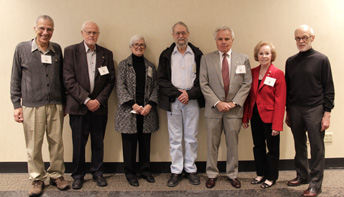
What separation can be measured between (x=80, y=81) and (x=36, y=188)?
4.03ft

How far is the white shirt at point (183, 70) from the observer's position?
2768 mm

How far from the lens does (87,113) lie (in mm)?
2781

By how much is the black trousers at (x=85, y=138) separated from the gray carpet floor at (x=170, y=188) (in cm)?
20

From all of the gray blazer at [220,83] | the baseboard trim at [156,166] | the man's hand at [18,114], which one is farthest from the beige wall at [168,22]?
the man's hand at [18,114]

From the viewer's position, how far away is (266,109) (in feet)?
8.43

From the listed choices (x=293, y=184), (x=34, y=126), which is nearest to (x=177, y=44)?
(x=34, y=126)

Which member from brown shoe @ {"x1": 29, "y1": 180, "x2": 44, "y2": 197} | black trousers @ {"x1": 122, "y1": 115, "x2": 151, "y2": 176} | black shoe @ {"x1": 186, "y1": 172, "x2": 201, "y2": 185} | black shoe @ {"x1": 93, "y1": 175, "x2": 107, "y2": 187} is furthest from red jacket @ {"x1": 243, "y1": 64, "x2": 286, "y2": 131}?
brown shoe @ {"x1": 29, "y1": 180, "x2": 44, "y2": 197}

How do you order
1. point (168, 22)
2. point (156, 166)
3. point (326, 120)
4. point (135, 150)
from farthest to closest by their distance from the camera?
point (156, 166) → point (168, 22) → point (135, 150) → point (326, 120)

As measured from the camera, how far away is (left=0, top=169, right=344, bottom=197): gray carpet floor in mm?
2633

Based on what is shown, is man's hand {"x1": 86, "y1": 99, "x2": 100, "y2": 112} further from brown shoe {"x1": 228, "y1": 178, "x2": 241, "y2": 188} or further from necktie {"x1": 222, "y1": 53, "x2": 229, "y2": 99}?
brown shoe {"x1": 228, "y1": 178, "x2": 241, "y2": 188}

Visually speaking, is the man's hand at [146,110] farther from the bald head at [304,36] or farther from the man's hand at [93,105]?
the bald head at [304,36]

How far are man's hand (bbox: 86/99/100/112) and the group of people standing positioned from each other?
1 cm

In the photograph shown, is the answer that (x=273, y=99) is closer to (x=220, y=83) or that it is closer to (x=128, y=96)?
(x=220, y=83)

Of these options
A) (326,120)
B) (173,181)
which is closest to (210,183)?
(173,181)
